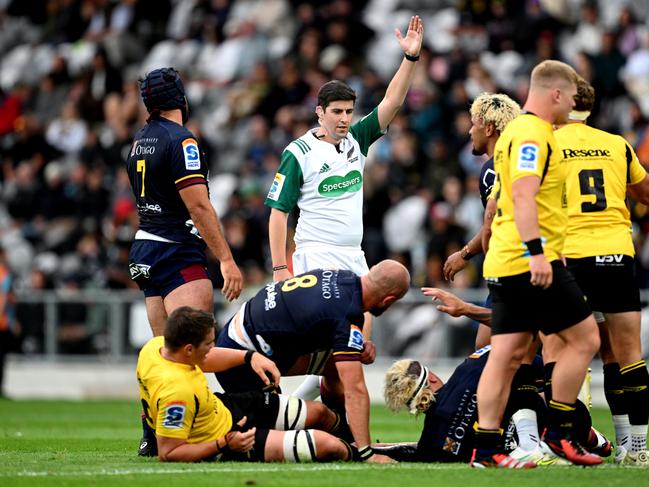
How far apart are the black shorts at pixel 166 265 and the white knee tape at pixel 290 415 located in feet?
4.35

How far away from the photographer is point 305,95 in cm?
2192

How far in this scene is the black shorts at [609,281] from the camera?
29.4ft

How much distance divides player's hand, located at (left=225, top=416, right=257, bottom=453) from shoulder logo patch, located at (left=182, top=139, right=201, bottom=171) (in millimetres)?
2086

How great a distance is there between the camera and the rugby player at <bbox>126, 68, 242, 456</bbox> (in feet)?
31.4

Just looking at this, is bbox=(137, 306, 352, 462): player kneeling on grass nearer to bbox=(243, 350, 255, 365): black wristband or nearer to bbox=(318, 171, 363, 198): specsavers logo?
bbox=(243, 350, 255, 365): black wristband

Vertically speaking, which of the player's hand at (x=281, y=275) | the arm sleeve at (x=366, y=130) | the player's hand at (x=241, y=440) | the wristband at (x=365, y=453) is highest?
the arm sleeve at (x=366, y=130)

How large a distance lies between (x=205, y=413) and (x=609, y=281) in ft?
9.35

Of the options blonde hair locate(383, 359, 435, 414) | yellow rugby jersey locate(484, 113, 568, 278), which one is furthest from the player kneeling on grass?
yellow rugby jersey locate(484, 113, 568, 278)

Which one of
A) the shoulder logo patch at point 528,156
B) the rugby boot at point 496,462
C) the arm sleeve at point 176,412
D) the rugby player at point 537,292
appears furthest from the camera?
the arm sleeve at point 176,412

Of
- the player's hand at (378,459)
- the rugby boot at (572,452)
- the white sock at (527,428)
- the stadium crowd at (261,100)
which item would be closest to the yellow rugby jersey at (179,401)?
the player's hand at (378,459)

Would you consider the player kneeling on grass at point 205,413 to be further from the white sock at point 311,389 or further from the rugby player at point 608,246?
the rugby player at point 608,246

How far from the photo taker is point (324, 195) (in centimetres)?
1023

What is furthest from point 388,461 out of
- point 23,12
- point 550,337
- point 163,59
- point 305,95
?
point 23,12

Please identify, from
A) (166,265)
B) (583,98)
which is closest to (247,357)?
(166,265)
